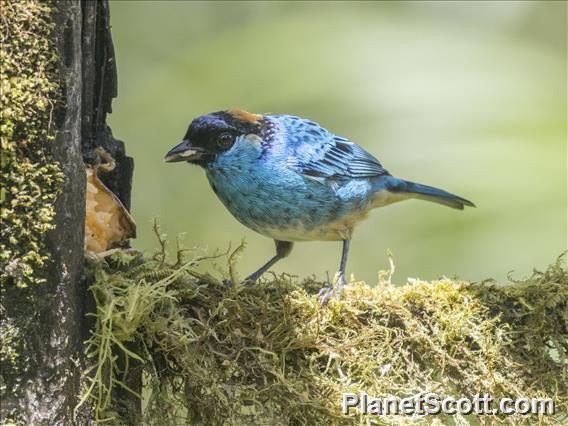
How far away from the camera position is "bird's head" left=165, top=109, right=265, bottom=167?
4059mm

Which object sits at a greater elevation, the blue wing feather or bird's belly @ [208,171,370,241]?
the blue wing feather

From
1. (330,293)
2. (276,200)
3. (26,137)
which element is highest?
(276,200)

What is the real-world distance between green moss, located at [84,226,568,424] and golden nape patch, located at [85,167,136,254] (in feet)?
0.51

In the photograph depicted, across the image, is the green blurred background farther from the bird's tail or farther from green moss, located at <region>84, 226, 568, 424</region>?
green moss, located at <region>84, 226, 568, 424</region>

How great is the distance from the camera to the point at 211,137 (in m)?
4.09

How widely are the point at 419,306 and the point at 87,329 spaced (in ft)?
4.13

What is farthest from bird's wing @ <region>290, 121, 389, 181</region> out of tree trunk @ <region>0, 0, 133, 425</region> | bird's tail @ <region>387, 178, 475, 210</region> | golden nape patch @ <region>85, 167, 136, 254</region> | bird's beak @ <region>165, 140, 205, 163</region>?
tree trunk @ <region>0, 0, 133, 425</region>

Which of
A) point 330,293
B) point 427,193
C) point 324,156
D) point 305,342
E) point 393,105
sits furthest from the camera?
point 393,105

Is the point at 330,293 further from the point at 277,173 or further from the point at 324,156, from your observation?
the point at 324,156

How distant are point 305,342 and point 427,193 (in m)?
2.36

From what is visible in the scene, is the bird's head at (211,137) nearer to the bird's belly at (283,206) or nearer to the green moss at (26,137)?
the bird's belly at (283,206)

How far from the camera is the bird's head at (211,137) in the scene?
160 inches

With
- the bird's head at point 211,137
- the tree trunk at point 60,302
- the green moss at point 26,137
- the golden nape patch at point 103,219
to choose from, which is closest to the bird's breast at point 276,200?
the bird's head at point 211,137

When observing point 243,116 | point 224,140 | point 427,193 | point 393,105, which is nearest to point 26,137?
point 224,140
